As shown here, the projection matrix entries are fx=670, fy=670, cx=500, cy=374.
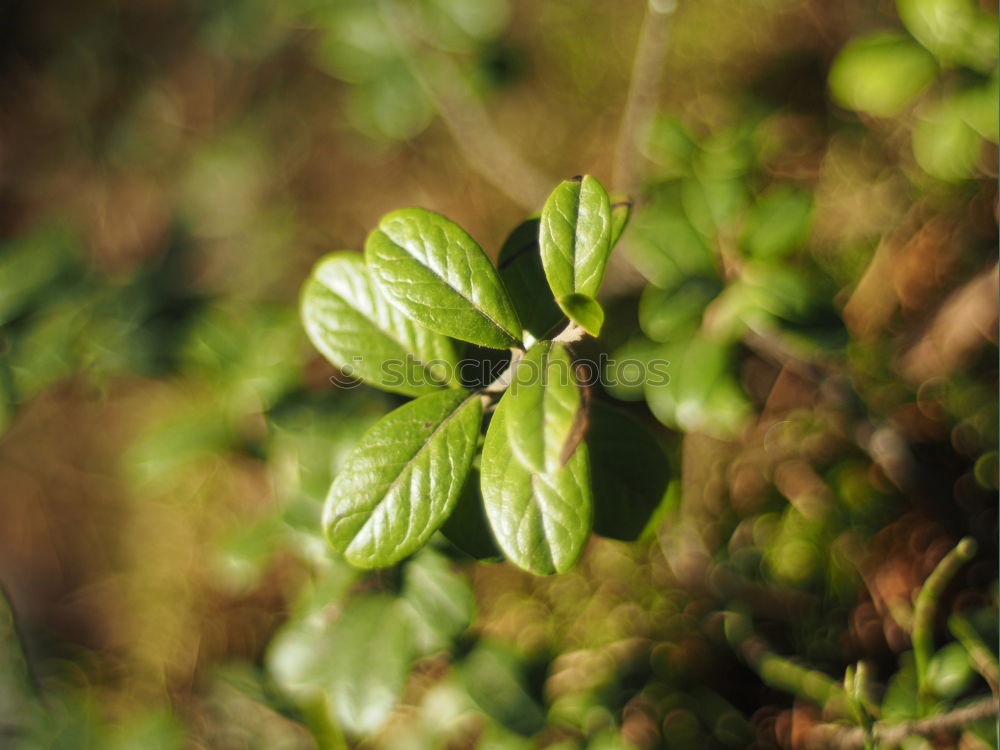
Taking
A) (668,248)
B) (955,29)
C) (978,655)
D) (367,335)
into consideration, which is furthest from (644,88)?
(978,655)

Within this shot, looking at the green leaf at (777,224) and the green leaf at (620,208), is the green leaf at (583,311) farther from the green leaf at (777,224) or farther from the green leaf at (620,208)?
the green leaf at (777,224)

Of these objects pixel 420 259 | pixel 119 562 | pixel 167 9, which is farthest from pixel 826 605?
pixel 167 9

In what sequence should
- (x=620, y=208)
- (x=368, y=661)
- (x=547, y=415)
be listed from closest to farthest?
1. (x=547, y=415)
2. (x=620, y=208)
3. (x=368, y=661)

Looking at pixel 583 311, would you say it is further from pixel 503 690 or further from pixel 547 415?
pixel 503 690

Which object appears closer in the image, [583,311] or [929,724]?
[583,311]

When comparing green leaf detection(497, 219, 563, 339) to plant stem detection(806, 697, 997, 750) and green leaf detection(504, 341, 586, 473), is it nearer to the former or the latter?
green leaf detection(504, 341, 586, 473)

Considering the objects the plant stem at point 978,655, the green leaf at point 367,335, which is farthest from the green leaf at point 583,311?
the plant stem at point 978,655
